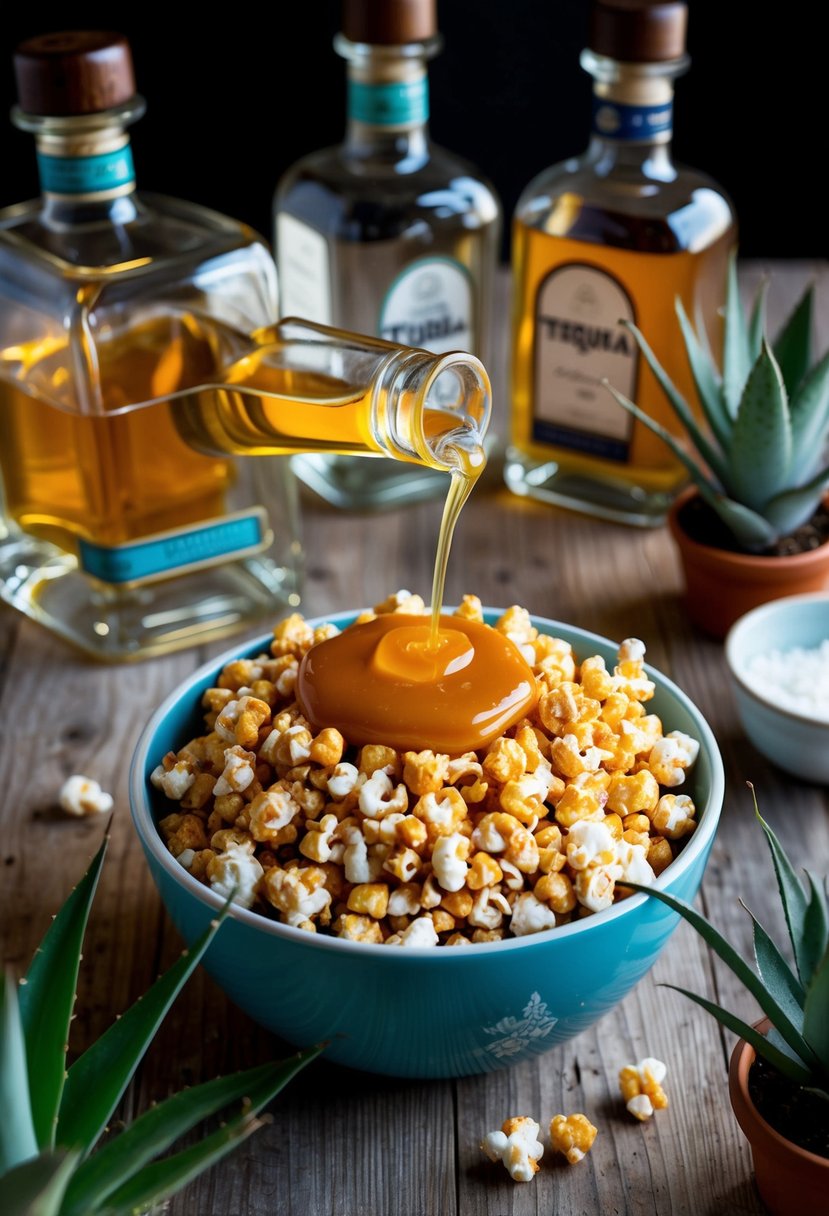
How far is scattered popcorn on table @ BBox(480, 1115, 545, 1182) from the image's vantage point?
932 millimetres

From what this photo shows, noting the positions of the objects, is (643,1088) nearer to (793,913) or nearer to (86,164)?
(793,913)

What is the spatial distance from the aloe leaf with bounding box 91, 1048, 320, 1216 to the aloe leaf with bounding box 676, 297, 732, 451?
3.08 feet

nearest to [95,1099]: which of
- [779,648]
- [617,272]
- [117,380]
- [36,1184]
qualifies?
[36,1184]

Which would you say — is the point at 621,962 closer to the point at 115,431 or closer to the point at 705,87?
the point at 115,431

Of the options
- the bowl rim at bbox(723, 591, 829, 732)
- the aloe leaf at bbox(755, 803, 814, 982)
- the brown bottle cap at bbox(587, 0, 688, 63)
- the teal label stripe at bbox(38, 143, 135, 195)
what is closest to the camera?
the aloe leaf at bbox(755, 803, 814, 982)

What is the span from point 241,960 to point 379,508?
0.95 meters

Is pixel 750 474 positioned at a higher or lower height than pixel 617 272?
lower

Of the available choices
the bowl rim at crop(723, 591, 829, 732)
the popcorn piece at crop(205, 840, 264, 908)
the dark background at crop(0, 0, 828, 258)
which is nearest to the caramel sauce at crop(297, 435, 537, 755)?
the popcorn piece at crop(205, 840, 264, 908)

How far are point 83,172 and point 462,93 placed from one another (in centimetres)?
114

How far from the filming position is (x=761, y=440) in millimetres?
1434

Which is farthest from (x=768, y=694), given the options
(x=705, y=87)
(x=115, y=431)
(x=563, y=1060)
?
(x=705, y=87)

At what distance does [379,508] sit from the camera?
70.4 inches

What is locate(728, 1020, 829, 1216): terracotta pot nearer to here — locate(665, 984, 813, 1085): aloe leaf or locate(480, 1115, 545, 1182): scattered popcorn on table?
locate(665, 984, 813, 1085): aloe leaf

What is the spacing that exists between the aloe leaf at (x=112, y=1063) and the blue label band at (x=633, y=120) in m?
1.09
